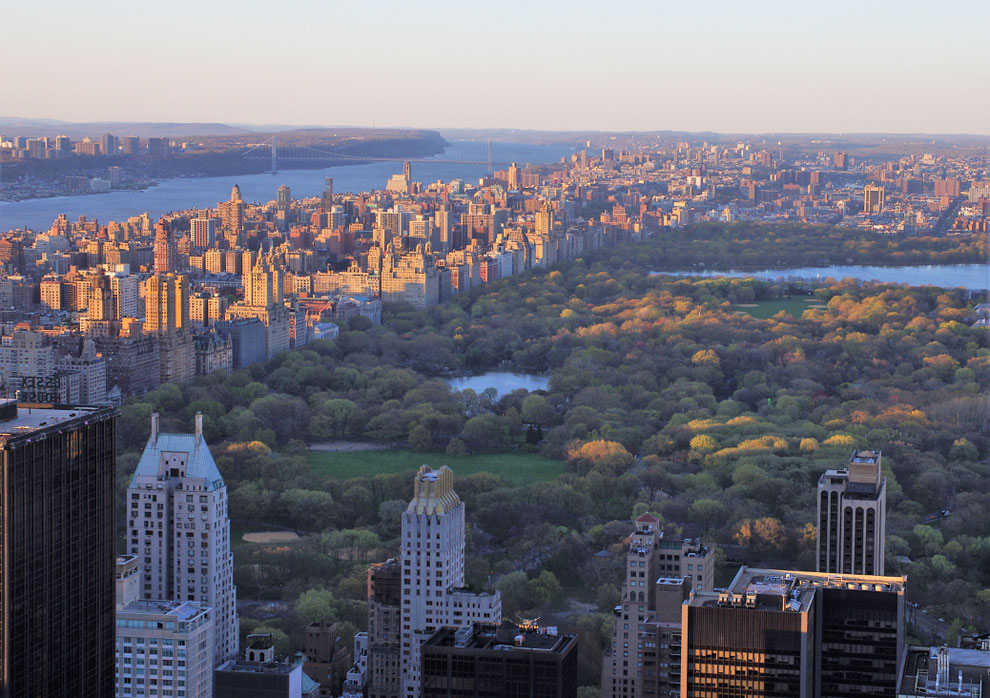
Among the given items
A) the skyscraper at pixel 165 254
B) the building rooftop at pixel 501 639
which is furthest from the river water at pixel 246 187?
the building rooftop at pixel 501 639

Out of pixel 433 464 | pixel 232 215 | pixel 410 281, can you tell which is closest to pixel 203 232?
pixel 232 215

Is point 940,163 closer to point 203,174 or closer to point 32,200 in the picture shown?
point 32,200

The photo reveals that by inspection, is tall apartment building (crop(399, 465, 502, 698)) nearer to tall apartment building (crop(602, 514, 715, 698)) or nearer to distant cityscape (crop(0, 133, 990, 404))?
tall apartment building (crop(602, 514, 715, 698))

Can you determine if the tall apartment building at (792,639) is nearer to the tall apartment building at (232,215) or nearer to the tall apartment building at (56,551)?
the tall apartment building at (56,551)

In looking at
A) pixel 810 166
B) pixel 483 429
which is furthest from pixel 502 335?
pixel 810 166

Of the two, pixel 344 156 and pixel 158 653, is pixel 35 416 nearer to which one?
pixel 158 653

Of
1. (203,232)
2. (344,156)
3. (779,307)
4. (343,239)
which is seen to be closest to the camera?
(779,307)
